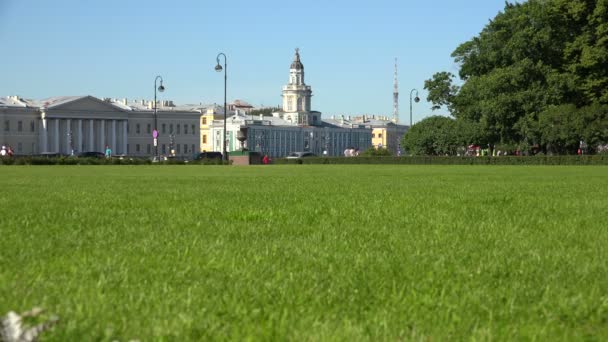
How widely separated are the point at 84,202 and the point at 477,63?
5557cm

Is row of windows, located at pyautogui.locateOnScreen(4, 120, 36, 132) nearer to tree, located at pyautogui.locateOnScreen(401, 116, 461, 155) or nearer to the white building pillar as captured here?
the white building pillar

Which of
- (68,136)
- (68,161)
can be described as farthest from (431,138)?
(68,136)

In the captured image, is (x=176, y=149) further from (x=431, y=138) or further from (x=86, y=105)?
(x=431, y=138)

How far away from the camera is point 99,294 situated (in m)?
4.29

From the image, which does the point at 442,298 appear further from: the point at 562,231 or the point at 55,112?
the point at 55,112

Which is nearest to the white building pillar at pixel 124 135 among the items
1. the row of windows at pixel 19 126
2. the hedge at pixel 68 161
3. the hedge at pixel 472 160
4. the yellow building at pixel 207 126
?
the row of windows at pixel 19 126

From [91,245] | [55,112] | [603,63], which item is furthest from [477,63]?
[55,112]

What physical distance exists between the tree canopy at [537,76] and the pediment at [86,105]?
94607mm

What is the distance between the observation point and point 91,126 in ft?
501

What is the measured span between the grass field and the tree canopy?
43.1 meters

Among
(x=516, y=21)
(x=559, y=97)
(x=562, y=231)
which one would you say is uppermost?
(x=516, y=21)

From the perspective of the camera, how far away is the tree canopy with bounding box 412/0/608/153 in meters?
50.8

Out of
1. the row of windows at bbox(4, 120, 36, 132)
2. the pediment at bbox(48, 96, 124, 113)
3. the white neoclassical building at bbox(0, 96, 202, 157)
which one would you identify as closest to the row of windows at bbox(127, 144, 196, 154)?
the white neoclassical building at bbox(0, 96, 202, 157)

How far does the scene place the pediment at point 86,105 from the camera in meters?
147
